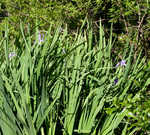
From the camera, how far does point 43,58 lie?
1667mm

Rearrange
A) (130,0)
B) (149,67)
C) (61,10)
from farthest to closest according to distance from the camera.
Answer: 1. (61,10)
2. (130,0)
3. (149,67)

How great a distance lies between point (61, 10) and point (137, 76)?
2.34 metres

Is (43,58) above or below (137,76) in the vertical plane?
above

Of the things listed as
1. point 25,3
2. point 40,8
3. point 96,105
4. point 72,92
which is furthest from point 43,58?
point 25,3

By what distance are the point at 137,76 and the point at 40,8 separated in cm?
279

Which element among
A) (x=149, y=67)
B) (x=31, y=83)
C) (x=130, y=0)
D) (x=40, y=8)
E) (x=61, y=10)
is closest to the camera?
(x=149, y=67)

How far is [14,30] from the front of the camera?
437 centimetres

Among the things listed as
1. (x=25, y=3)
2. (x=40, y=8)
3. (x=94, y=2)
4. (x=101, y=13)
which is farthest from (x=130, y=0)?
(x=25, y=3)

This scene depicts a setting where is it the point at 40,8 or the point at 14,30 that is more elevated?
the point at 40,8

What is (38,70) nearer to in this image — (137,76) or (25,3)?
(137,76)

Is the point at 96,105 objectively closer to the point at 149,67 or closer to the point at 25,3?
the point at 149,67

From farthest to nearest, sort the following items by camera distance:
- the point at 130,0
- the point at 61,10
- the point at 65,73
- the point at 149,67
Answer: the point at 61,10
the point at 130,0
the point at 65,73
the point at 149,67

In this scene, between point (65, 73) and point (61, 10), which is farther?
point (61, 10)

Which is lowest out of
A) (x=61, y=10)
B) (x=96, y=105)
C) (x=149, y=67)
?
(x=96, y=105)
